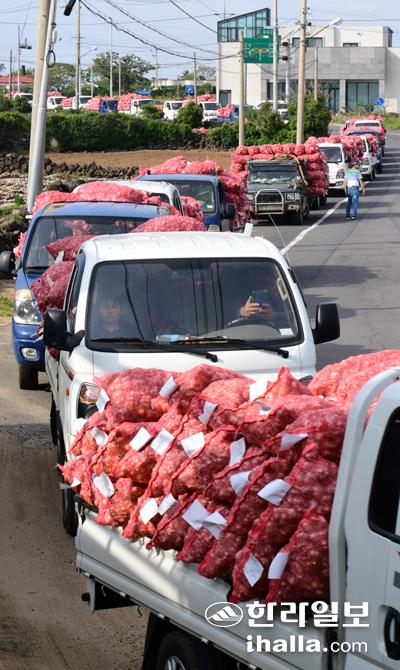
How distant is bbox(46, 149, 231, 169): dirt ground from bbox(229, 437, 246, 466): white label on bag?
59.8m

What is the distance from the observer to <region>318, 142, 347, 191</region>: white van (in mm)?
48406

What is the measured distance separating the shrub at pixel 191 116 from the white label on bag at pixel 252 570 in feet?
255

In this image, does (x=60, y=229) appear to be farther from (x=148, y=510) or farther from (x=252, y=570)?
(x=252, y=570)

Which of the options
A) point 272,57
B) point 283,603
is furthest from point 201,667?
point 272,57

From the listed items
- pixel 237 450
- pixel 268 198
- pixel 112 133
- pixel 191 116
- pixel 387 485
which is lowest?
pixel 112 133

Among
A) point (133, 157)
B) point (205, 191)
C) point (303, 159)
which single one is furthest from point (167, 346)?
point (133, 157)

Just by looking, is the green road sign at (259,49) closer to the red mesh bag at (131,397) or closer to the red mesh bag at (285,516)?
the red mesh bag at (131,397)

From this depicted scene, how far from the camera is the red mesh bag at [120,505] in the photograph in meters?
6.00

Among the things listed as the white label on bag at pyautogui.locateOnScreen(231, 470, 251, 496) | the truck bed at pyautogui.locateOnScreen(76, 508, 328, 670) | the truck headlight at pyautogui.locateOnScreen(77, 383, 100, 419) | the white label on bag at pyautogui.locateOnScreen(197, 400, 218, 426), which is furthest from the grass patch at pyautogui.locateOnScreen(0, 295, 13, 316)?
the white label on bag at pyautogui.locateOnScreen(231, 470, 251, 496)

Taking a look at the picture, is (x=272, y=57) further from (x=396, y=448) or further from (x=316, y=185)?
(x=396, y=448)

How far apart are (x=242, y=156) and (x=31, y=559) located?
3484 centimetres

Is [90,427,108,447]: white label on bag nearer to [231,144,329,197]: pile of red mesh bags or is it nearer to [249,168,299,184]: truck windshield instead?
[249,168,299,184]: truck windshield

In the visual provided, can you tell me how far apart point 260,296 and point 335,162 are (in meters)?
40.2

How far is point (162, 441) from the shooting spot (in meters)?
5.97
